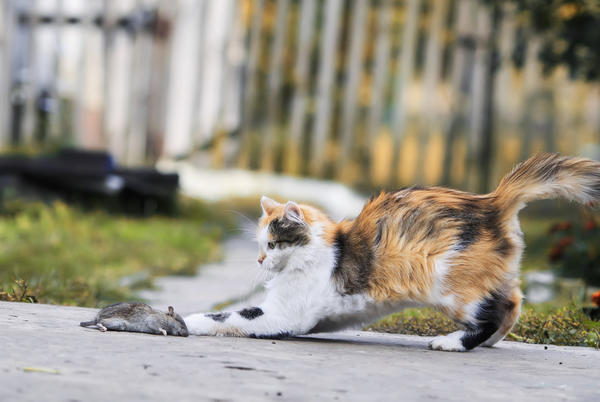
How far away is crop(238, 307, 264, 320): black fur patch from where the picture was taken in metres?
3.71

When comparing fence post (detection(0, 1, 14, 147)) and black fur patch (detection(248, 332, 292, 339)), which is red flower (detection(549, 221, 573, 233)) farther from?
fence post (detection(0, 1, 14, 147))

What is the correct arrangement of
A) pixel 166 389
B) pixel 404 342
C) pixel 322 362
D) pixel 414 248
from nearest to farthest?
1. pixel 166 389
2. pixel 322 362
3. pixel 414 248
4. pixel 404 342

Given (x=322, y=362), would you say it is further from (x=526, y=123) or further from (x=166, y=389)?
(x=526, y=123)

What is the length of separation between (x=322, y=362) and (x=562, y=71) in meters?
8.44

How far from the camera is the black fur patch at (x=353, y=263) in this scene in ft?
12.1

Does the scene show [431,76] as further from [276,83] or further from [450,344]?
[450,344]

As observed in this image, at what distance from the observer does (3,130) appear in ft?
32.9

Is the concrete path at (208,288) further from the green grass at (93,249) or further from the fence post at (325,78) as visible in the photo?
the fence post at (325,78)

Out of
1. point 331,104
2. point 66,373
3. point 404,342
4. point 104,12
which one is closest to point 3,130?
point 104,12

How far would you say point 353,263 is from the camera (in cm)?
373

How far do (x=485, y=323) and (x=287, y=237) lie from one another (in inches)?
35.3

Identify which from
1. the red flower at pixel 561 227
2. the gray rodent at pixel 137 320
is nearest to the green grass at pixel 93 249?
the gray rodent at pixel 137 320

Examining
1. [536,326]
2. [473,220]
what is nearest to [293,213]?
[473,220]

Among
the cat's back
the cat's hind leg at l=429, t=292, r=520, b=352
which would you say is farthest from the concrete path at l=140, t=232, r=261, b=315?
the cat's hind leg at l=429, t=292, r=520, b=352
